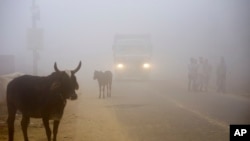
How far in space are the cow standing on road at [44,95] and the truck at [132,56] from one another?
23596 millimetres

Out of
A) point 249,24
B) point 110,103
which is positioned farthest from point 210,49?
point 110,103

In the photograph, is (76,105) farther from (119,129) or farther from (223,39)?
(223,39)

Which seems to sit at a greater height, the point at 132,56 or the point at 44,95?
the point at 132,56

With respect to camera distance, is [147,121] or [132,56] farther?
[132,56]

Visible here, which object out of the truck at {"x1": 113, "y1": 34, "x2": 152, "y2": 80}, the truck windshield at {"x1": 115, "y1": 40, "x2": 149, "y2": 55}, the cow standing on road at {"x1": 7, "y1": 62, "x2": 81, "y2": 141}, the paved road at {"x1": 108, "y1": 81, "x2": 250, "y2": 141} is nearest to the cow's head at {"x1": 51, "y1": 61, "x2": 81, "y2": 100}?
the cow standing on road at {"x1": 7, "y1": 62, "x2": 81, "y2": 141}

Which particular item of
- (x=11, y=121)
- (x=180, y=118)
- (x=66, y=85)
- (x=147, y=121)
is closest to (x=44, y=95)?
(x=66, y=85)

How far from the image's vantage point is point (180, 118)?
516 inches

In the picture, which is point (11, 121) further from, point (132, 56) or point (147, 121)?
point (132, 56)

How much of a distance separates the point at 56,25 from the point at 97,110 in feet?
455

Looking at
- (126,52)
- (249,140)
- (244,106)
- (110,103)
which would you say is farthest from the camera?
(126,52)

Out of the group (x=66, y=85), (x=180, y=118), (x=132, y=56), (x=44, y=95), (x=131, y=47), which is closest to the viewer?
(x=66, y=85)

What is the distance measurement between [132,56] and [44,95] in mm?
24044

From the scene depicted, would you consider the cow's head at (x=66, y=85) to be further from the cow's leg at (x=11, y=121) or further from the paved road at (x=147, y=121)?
the paved road at (x=147, y=121)

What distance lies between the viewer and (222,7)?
275 ft
